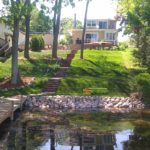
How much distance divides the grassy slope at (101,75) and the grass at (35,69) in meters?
1.93

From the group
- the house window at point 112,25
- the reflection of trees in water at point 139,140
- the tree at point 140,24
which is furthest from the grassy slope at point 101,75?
the house window at point 112,25

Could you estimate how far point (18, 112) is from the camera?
1324 inches

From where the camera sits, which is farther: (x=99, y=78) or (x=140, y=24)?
(x=140, y=24)

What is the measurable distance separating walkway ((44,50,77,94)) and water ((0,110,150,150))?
9.02 meters

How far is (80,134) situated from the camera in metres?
26.0

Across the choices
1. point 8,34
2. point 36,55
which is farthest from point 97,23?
point 36,55

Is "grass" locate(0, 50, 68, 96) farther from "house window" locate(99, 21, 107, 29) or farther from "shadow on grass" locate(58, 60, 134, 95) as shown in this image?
"house window" locate(99, 21, 107, 29)

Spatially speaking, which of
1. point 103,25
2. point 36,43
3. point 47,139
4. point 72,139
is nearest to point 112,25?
point 103,25

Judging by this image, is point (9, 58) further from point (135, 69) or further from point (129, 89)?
point (129, 89)

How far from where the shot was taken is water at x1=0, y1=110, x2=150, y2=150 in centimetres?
2300

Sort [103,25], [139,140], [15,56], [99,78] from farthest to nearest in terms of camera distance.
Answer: [103,25] < [99,78] < [15,56] < [139,140]

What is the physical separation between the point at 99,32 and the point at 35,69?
1902 inches

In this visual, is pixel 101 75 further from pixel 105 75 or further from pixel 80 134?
pixel 80 134

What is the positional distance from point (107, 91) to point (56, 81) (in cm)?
515
